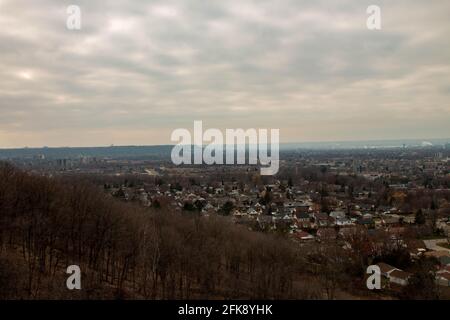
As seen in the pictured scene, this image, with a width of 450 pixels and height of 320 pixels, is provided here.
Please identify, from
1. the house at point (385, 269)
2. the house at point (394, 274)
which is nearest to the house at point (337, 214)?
the house at point (385, 269)

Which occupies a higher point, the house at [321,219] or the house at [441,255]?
the house at [321,219]

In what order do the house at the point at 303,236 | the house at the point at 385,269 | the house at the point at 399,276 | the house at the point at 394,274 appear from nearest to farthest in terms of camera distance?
the house at the point at 399,276
the house at the point at 394,274
the house at the point at 385,269
the house at the point at 303,236

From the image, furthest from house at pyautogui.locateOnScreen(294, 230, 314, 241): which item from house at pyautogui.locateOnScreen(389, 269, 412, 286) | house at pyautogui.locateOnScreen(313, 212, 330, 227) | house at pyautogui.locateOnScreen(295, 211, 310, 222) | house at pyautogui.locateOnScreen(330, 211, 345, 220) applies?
house at pyautogui.locateOnScreen(389, 269, 412, 286)

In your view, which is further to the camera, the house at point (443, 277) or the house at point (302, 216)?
the house at point (302, 216)

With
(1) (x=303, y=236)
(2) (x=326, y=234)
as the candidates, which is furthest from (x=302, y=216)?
(2) (x=326, y=234)

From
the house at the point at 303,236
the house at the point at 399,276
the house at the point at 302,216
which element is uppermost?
the house at the point at 302,216

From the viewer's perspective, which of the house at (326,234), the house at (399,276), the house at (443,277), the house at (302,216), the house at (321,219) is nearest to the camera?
the house at (443,277)

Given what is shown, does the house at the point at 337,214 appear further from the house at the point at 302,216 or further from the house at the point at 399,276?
the house at the point at 399,276

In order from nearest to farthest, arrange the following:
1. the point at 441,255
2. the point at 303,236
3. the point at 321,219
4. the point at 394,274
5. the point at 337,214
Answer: the point at 394,274
the point at 441,255
the point at 303,236
the point at 321,219
the point at 337,214

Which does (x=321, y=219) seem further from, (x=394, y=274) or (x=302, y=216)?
(x=394, y=274)
